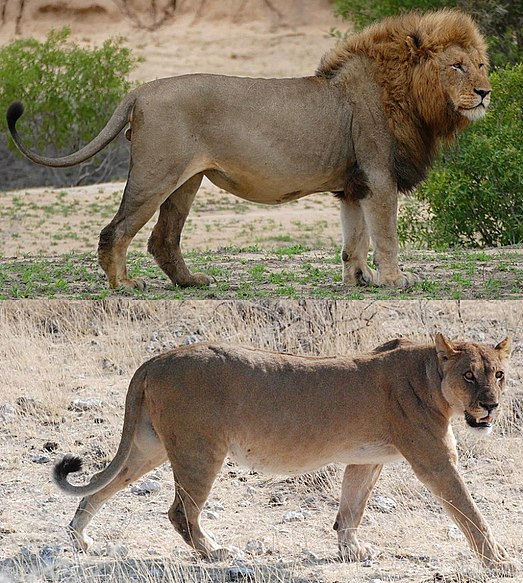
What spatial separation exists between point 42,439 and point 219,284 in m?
1.45

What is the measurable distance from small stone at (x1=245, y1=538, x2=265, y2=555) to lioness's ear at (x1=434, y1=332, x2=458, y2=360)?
117 centimetres

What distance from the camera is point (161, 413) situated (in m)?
4.63

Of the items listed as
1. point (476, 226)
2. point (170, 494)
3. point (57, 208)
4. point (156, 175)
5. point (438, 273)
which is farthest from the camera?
point (57, 208)

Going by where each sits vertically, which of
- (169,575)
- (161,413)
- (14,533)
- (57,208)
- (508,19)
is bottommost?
(57,208)

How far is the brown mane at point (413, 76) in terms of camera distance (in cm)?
669

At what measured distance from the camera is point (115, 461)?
185 inches

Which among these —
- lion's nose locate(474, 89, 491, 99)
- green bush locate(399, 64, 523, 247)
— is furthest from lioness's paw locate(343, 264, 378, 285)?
green bush locate(399, 64, 523, 247)

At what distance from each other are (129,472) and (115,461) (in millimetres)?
142

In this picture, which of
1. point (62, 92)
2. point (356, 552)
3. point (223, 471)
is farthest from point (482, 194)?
point (62, 92)

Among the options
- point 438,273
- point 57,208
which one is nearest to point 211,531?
point 438,273

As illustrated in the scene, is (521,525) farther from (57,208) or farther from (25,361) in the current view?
(57,208)

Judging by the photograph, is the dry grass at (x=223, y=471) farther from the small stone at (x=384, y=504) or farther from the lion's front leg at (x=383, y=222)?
the lion's front leg at (x=383, y=222)

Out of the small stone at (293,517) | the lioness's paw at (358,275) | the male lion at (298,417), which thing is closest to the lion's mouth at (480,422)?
the male lion at (298,417)

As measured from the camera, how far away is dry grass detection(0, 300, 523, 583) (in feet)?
15.5
